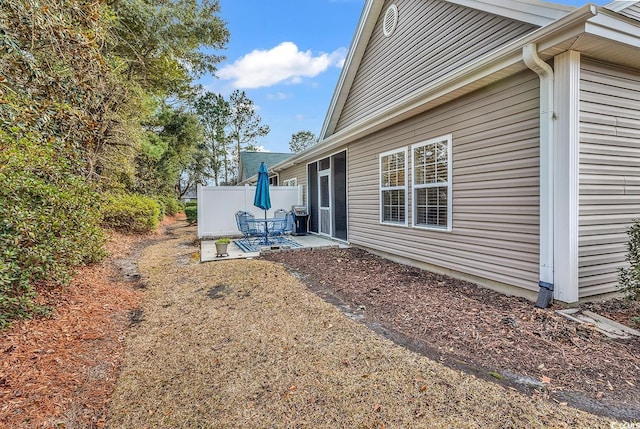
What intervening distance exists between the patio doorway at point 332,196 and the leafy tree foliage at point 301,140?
3312cm

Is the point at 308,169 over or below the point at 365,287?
over

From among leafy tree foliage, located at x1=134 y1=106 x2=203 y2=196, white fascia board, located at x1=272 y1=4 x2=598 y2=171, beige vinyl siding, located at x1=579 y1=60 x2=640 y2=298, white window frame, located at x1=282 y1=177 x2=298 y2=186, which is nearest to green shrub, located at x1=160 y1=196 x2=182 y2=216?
leafy tree foliage, located at x1=134 y1=106 x2=203 y2=196

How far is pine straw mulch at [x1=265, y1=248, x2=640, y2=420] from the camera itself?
2.24 m

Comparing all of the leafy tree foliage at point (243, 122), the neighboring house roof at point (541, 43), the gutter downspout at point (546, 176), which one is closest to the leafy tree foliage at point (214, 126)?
the leafy tree foliage at point (243, 122)

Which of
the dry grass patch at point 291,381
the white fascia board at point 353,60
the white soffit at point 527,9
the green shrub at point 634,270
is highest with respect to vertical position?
the white fascia board at point 353,60

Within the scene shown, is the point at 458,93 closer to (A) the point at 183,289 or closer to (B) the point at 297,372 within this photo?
(B) the point at 297,372

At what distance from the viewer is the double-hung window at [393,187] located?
6.11 m

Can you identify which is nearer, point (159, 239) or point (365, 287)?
point (365, 287)

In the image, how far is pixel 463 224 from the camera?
15.7 feet

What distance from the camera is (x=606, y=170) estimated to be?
3688 millimetres

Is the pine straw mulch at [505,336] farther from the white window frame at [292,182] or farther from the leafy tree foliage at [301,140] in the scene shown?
the leafy tree foliage at [301,140]

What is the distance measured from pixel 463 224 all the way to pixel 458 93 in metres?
1.95

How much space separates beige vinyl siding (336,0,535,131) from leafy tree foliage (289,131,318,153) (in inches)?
1352

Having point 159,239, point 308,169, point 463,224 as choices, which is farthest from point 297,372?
point 159,239
